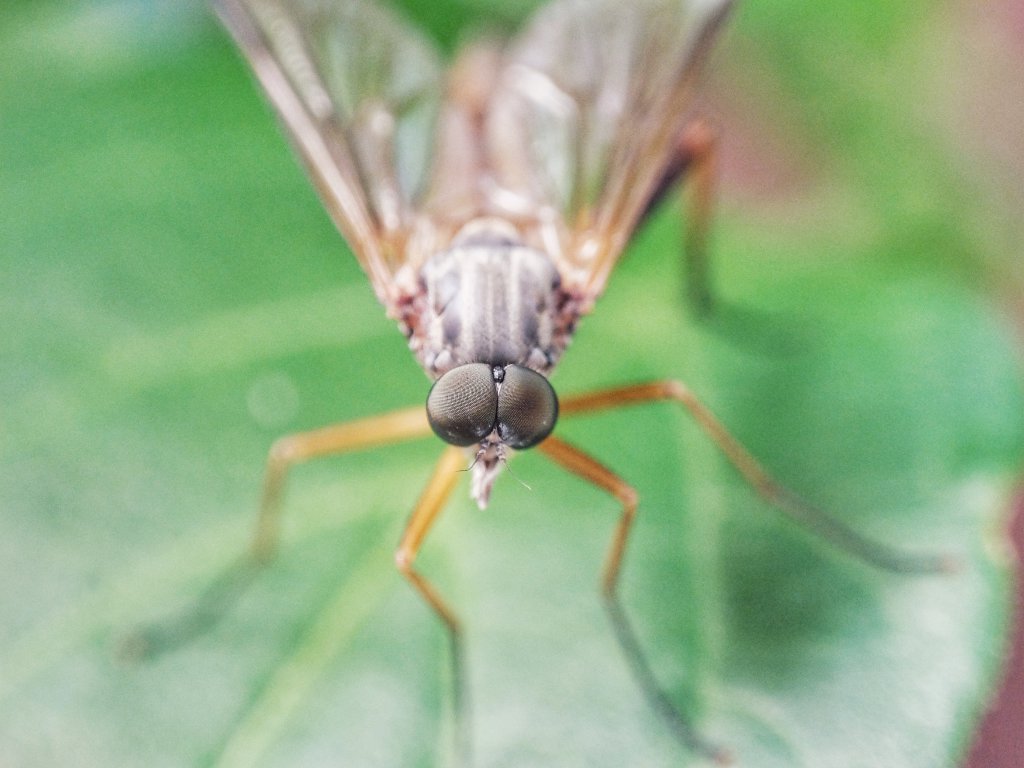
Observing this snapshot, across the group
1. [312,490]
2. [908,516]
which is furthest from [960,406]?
[312,490]

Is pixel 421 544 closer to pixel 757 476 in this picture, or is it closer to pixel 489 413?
pixel 489 413

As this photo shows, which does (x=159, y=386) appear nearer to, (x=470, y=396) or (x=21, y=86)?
(x=470, y=396)

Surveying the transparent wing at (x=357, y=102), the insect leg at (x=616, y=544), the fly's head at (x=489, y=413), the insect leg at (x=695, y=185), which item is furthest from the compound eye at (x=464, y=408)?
the insect leg at (x=695, y=185)

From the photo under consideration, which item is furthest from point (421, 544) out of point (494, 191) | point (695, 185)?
point (695, 185)

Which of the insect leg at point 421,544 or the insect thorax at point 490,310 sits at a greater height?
the insect thorax at point 490,310

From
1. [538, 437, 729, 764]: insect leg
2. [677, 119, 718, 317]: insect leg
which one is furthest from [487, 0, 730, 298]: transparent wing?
[538, 437, 729, 764]: insect leg

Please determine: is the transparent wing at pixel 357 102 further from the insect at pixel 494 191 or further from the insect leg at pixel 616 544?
the insect leg at pixel 616 544
